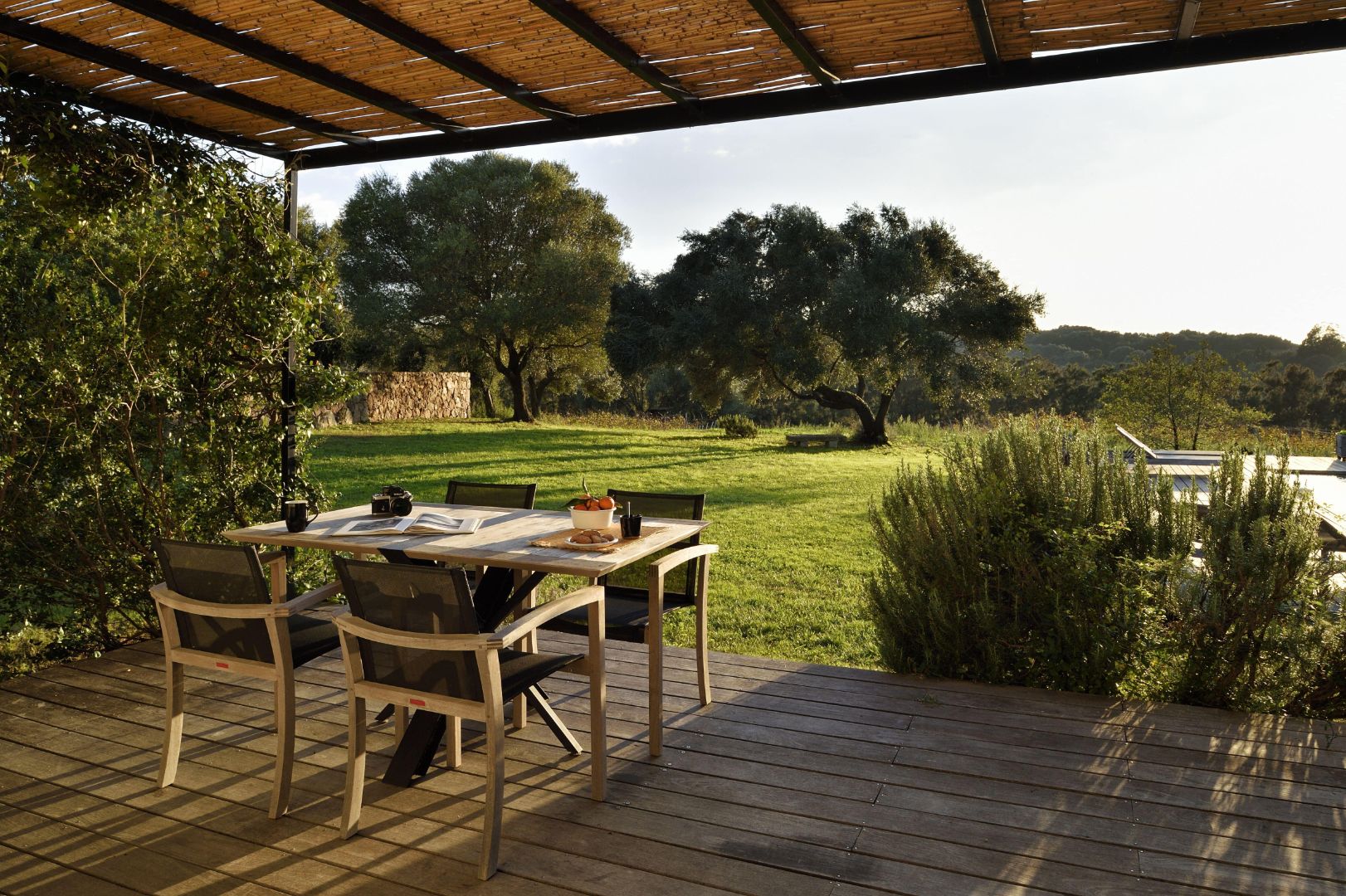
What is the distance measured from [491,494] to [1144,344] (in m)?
31.7

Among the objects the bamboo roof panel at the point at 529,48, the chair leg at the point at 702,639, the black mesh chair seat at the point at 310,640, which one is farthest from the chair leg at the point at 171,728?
the bamboo roof panel at the point at 529,48

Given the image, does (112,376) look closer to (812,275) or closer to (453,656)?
(453,656)

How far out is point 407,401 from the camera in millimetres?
20984

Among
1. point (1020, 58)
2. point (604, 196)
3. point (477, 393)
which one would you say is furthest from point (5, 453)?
point (477, 393)

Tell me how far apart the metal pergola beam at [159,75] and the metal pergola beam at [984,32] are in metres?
2.94

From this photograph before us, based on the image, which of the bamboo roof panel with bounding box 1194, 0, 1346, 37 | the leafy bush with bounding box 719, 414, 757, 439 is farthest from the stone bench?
the bamboo roof panel with bounding box 1194, 0, 1346, 37

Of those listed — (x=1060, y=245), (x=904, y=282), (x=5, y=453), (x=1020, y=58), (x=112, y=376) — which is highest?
(x=1060, y=245)

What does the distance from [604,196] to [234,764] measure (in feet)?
73.9

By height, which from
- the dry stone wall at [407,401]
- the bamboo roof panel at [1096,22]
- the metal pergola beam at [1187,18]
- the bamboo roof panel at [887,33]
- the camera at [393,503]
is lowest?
the camera at [393,503]

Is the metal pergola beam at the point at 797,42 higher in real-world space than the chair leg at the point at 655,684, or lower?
higher

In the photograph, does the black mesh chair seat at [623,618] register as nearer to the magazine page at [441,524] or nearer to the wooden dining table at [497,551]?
the wooden dining table at [497,551]

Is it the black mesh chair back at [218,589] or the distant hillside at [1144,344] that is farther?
the distant hillside at [1144,344]

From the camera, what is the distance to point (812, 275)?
763 inches

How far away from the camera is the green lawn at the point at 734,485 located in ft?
19.2
